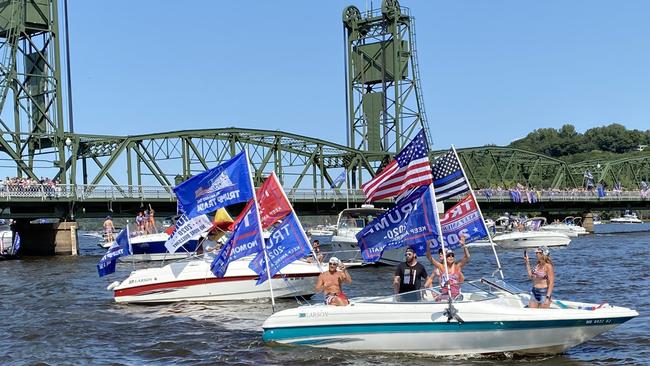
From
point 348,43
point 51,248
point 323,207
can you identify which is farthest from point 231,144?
point 51,248

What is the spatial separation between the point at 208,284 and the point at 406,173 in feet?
33.6

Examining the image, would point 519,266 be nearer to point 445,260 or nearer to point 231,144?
point 445,260

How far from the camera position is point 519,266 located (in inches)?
1640

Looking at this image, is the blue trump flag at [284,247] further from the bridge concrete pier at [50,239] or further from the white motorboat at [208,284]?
the bridge concrete pier at [50,239]

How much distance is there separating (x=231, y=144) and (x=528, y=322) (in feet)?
228

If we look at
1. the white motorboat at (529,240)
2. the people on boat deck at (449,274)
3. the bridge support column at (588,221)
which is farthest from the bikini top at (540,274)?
the bridge support column at (588,221)

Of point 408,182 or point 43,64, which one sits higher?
point 43,64

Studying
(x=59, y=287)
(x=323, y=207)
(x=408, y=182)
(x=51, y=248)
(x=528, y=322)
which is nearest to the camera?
(x=528, y=322)

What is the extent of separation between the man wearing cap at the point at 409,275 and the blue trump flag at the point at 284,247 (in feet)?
8.29

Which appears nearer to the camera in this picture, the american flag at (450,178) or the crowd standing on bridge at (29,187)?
the american flag at (450,178)

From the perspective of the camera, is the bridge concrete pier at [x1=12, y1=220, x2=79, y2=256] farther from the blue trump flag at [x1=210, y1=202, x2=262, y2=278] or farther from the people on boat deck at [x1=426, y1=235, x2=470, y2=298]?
the people on boat deck at [x1=426, y1=235, x2=470, y2=298]

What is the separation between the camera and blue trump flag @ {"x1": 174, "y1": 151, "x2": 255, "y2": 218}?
794 inches

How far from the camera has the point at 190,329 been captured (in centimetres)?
2155

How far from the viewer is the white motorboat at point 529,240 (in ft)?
197
